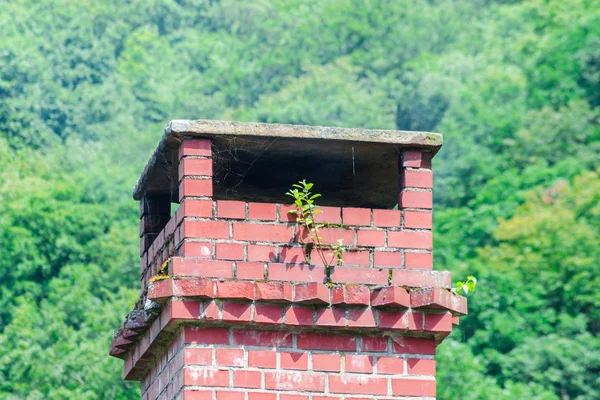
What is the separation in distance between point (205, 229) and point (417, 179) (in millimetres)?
880

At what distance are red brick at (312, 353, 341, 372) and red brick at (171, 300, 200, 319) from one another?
0.47 m

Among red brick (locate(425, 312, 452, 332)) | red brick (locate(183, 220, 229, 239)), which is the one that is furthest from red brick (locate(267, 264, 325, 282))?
red brick (locate(425, 312, 452, 332))

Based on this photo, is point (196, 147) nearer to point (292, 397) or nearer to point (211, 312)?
point (211, 312)

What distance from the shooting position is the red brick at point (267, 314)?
16.8 feet

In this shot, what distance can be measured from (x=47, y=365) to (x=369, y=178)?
81.9ft

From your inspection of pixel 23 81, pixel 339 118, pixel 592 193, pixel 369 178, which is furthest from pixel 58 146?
pixel 369 178

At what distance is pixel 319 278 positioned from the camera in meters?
5.28

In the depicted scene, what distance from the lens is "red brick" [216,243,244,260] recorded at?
17.2 ft

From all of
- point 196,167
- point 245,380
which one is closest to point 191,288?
point 245,380

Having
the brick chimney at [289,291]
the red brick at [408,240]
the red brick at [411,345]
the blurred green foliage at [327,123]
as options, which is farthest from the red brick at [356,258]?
the blurred green foliage at [327,123]

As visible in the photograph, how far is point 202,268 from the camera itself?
5.17m

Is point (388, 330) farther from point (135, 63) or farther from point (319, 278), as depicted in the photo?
point (135, 63)

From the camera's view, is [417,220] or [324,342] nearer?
[324,342]

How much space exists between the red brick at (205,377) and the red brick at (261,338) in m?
0.14
